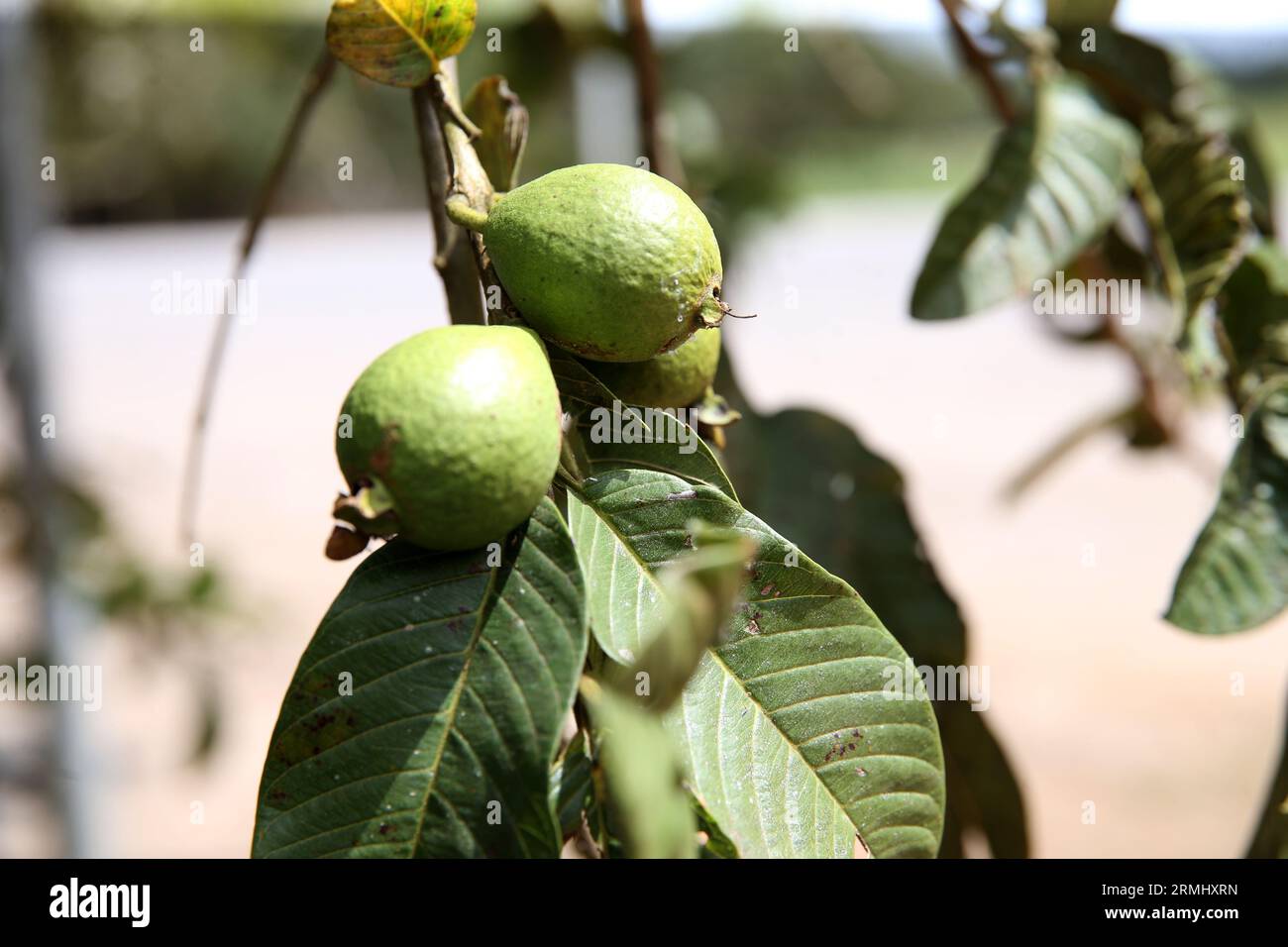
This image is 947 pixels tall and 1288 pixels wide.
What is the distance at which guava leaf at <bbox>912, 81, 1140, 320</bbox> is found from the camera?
92cm

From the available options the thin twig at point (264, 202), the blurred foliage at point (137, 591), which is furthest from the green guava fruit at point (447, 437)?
the blurred foliage at point (137, 591)

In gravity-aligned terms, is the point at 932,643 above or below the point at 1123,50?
below

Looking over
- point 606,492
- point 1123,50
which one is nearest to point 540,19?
point 1123,50

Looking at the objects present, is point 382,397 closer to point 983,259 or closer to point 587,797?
point 587,797

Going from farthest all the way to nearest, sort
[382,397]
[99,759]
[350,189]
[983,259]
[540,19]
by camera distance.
Answer: [350,189]
[99,759]
[540,19]
[983,259]
[382,397]

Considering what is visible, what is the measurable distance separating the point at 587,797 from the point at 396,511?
0.18 metres

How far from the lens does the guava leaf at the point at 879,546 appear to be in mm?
996

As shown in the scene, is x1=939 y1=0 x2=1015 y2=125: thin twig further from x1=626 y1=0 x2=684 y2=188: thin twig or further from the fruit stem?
the fruit stem

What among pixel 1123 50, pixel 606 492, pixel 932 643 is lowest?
pixel 932 643

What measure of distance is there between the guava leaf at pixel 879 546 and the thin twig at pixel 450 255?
464 millimetres

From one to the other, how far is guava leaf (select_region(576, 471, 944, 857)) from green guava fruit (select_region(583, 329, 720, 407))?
2.4 inches

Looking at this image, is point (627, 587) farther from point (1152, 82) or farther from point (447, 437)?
point (1152, 82)

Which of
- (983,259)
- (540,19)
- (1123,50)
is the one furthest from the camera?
(540,19)

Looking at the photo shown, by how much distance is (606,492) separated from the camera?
60 centimetres
